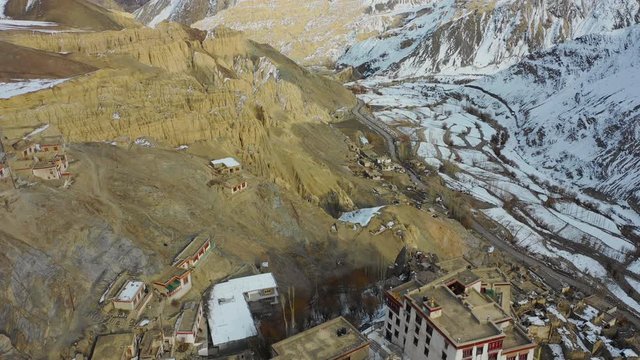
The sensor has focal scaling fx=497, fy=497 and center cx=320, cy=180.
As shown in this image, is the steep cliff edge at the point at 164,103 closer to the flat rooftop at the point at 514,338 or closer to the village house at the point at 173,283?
the village house at the point at 173,283

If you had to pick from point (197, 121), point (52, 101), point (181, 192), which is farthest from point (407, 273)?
point (52, 101)

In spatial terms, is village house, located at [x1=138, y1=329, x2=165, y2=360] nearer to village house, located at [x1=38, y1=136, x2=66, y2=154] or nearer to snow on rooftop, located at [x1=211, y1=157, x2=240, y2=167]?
village house, located at [x1=38, y1=136, x2=66, y2=154]

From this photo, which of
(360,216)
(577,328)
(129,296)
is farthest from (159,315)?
(577,328)

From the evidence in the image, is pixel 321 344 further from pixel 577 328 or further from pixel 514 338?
pixel 577 328

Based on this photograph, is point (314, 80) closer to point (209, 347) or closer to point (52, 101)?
point (52, 101)

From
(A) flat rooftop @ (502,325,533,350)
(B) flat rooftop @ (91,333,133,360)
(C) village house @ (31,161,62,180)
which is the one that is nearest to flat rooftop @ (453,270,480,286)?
(A) flat rooftop @ (502,325,533,350)
